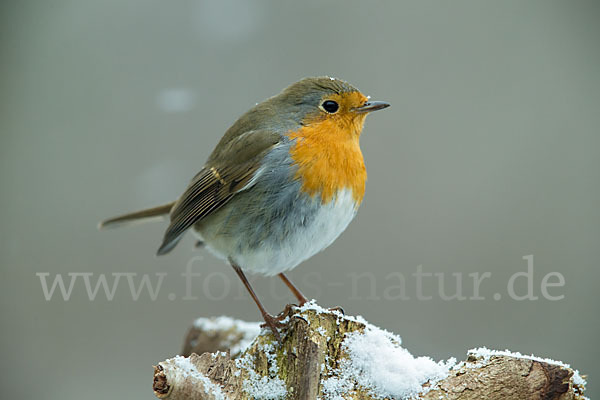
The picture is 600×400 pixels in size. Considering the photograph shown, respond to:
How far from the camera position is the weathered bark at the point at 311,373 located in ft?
5.42

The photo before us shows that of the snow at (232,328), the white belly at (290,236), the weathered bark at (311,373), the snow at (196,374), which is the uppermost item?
the white belly at (290,236)

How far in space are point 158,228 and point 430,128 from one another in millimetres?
2500

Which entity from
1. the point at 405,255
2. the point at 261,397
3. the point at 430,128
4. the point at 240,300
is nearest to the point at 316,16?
the point at 430,128

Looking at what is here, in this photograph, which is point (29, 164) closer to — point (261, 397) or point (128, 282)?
point (128, 282)

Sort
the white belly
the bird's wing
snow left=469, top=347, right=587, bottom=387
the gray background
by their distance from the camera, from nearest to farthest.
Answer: snow left=469, top=347, right=587, bottom=387 < the white belly < the bird's wing < the gray background

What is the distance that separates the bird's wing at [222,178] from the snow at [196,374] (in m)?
0.98

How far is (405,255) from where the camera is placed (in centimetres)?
409

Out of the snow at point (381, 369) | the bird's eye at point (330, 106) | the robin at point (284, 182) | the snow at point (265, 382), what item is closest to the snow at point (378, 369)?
the snow at point (381, 369)

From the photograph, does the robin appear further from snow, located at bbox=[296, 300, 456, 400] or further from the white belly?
snow, located at bbox=[296, 300, 456, 400]

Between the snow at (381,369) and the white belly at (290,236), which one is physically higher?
the white belly at (290,236)

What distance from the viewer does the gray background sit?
13.3ft

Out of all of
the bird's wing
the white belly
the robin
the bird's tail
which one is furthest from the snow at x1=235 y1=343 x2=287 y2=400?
the bird's tail

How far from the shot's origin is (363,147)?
176 inches

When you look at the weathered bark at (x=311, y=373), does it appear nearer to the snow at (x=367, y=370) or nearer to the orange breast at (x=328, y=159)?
the snow at (x=367, y=370)
